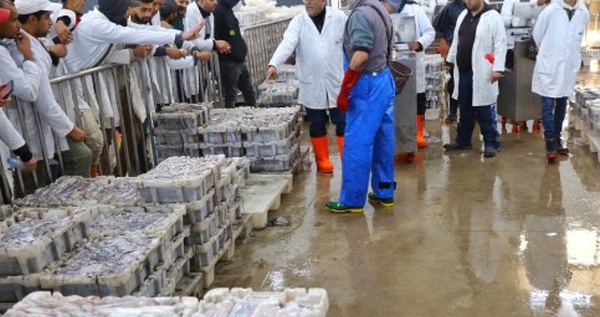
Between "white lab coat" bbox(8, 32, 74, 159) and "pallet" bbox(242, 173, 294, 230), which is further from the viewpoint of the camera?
"pallet" bbox(242, 173, 294, 230)

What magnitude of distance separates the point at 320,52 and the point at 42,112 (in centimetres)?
311

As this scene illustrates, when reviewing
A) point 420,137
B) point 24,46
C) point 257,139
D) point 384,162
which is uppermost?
point 24,46

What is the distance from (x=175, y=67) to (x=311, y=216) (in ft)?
7.26

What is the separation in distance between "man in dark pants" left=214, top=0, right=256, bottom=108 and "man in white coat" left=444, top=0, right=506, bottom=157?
8.61ft

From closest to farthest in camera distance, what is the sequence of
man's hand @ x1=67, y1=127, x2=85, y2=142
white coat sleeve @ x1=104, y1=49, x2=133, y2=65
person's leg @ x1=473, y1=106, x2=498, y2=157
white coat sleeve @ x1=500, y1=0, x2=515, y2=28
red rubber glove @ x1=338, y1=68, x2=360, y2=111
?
man's hand @ x1=67, y1=127, x2=85, y2=142, red rubber glove @ x1=338, y1=68, x2=360, y2=111, white coat sleeve @ x1=104, y1=49, x2=133, y2=65, person's leg @ x1=473, y1=106, x2=498, y2=157, white coat sleeve @ x1=500, y1=0, x2=515, y2=28

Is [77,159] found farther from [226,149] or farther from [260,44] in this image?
[260,44]

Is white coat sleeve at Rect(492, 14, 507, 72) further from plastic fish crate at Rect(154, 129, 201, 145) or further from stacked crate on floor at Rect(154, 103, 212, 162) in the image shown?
plastic fish crate at Rect(154, 129, 201, 145)

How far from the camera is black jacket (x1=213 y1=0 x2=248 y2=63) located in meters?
7.48

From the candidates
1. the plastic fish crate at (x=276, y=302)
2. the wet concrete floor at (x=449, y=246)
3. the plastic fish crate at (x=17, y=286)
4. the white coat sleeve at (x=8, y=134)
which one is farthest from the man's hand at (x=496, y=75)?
the plastic fish crate at (x=17, y=286)

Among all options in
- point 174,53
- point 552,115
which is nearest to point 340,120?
point 174,53

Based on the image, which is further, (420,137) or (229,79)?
(229,79)

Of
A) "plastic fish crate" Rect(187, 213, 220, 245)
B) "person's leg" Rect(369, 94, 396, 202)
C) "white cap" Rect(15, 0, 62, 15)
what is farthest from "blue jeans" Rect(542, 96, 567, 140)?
"white cap" Rect(15, 0, 62, 15)

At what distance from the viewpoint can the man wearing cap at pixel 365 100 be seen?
488 cm

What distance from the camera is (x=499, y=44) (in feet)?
21.1
